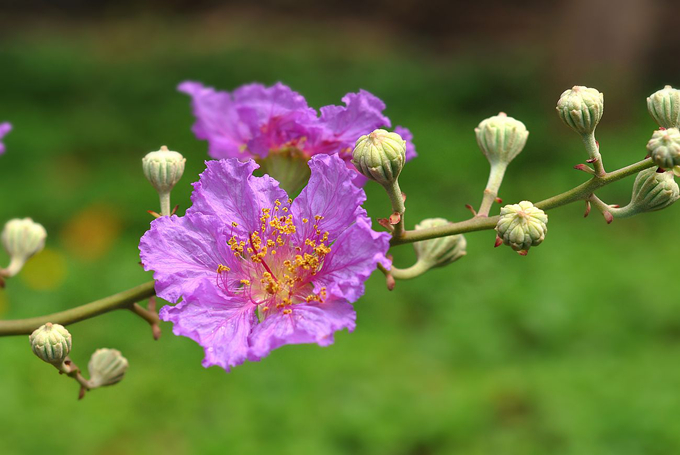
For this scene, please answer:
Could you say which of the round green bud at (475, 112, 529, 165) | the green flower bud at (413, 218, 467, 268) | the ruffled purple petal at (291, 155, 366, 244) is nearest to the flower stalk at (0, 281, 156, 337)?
the ruffled purple petal at (291, 155, 366, 244)

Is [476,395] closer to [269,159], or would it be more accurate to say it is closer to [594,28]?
[269,159]

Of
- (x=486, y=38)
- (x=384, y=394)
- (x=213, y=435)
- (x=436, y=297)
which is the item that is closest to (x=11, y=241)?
(x=213, y=435)

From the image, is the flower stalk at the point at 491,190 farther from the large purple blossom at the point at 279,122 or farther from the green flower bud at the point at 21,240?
the green flower bud at the point at 21,240

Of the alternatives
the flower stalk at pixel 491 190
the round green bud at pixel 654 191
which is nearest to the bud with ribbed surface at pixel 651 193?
the round green bud at pixel 654 191

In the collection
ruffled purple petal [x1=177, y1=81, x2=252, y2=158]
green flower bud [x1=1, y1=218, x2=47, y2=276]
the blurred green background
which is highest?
ruffled purple petal [x1=177, y1=81, x2=252, y2=158]

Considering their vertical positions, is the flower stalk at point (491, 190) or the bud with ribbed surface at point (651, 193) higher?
the bud with ribbed surface at point (651, 193)

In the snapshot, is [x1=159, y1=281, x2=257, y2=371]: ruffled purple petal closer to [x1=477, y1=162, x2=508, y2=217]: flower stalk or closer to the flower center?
the flower center
